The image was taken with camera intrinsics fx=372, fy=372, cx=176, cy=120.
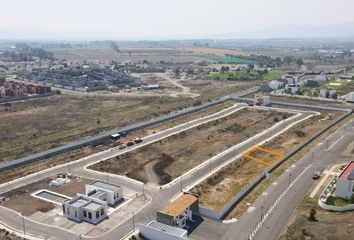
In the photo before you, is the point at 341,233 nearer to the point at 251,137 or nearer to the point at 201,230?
the point at 201,230

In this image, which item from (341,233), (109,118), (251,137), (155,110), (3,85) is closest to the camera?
(341,233)

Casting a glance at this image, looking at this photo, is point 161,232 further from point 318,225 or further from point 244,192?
point 318,225

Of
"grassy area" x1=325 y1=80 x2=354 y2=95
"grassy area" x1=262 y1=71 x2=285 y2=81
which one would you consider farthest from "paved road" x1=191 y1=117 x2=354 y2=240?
"grassy area" x1=262 y1=71 x2=285 y2=81

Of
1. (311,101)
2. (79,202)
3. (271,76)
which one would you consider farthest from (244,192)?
(271,76)

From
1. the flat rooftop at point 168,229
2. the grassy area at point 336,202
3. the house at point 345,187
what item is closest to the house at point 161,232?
the flat rooftop at point 168,229

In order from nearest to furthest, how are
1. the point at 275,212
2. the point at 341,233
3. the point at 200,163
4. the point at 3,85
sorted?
the point at 341,233
the point at 275,212
the point at 200,163
the point at 3,85

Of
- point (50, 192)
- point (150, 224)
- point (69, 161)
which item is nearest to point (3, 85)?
point (69, 161)

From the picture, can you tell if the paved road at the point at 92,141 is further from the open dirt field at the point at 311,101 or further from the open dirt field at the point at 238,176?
the open dirt field at the point at 238,176
